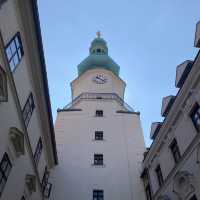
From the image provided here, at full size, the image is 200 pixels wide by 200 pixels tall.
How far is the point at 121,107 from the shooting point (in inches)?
1195

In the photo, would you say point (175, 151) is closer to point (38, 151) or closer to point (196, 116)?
point (196, 116)

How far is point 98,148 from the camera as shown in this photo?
78.2 ft

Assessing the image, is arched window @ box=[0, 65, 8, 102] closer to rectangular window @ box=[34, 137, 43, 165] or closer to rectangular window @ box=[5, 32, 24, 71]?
rectangular window @ box=[5, 32, 24, 71]

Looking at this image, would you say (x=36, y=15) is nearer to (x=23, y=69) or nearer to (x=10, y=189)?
(x=23, y=69)

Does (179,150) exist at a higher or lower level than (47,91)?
lower

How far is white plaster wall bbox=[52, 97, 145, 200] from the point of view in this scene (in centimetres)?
2081

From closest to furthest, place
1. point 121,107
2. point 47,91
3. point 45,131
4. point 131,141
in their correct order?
point 47,91 → point 45,131 → point 131,141 → point 121,107

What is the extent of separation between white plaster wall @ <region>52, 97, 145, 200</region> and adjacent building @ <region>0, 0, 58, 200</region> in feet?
15.2

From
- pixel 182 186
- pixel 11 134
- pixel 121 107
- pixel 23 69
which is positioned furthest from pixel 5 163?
pixel 121 107

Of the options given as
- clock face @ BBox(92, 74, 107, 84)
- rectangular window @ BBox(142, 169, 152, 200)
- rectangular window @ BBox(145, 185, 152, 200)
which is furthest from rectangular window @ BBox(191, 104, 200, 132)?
clock face @ BBox(92, 74, 107, 84)

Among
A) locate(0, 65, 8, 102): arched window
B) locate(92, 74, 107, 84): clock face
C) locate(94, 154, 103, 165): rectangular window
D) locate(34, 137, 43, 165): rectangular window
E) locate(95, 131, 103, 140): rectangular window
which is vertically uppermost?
locate(92, 74, 107, 84): clock face

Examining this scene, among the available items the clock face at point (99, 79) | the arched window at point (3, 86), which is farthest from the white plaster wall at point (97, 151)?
the arched window at point (3, 86)

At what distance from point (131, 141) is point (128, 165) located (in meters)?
2.81

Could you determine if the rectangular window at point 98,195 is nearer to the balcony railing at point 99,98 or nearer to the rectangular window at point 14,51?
the balcony railing at point 99,98
